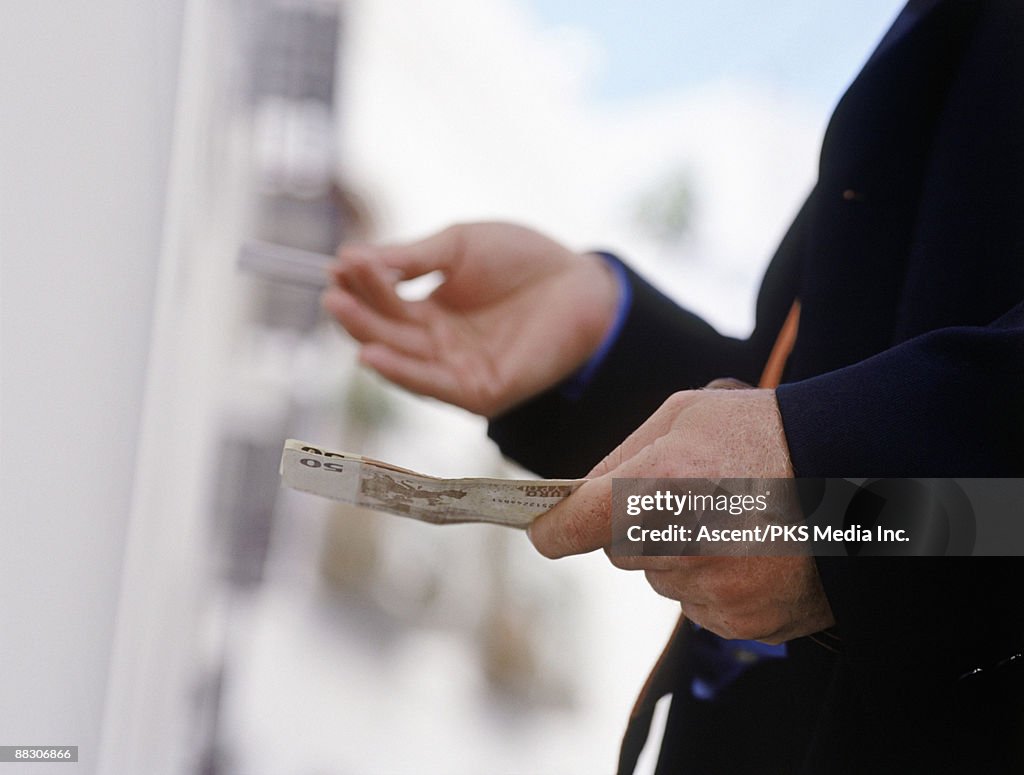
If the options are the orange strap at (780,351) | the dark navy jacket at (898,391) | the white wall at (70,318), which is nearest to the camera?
the dark navy jacket at (898,391)

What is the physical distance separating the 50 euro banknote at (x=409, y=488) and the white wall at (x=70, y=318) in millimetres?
218

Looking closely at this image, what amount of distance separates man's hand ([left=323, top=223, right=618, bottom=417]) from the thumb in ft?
0.92

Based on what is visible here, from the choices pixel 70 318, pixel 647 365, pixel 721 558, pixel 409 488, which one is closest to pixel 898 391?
pixel 721 558

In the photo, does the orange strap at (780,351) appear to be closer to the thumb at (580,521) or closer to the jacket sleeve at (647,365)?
the jacket sleeve at (647,365)

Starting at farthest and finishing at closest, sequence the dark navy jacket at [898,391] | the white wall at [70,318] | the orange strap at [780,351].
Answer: the orange strap at [780,351]
the white wall at [70,318]
the dark navy jacket at [898,391]

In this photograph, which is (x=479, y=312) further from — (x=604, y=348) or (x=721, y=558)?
(x=721, y=558)

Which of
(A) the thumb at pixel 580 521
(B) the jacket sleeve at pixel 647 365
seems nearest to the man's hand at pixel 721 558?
(A) the thumb at pixel 580 521

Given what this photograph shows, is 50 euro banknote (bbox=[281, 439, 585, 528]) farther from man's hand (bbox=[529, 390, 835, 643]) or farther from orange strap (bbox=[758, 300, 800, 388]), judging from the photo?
orange strap (bbox=[758, 300, 800, 388])

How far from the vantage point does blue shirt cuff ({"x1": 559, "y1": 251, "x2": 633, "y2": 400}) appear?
660 millimetres

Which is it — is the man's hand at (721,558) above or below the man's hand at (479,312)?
below

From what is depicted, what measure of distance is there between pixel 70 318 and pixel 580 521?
0.35 metres

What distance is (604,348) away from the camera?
67cm

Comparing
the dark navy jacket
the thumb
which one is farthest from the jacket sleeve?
the thumb

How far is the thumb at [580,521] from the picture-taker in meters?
0.35
